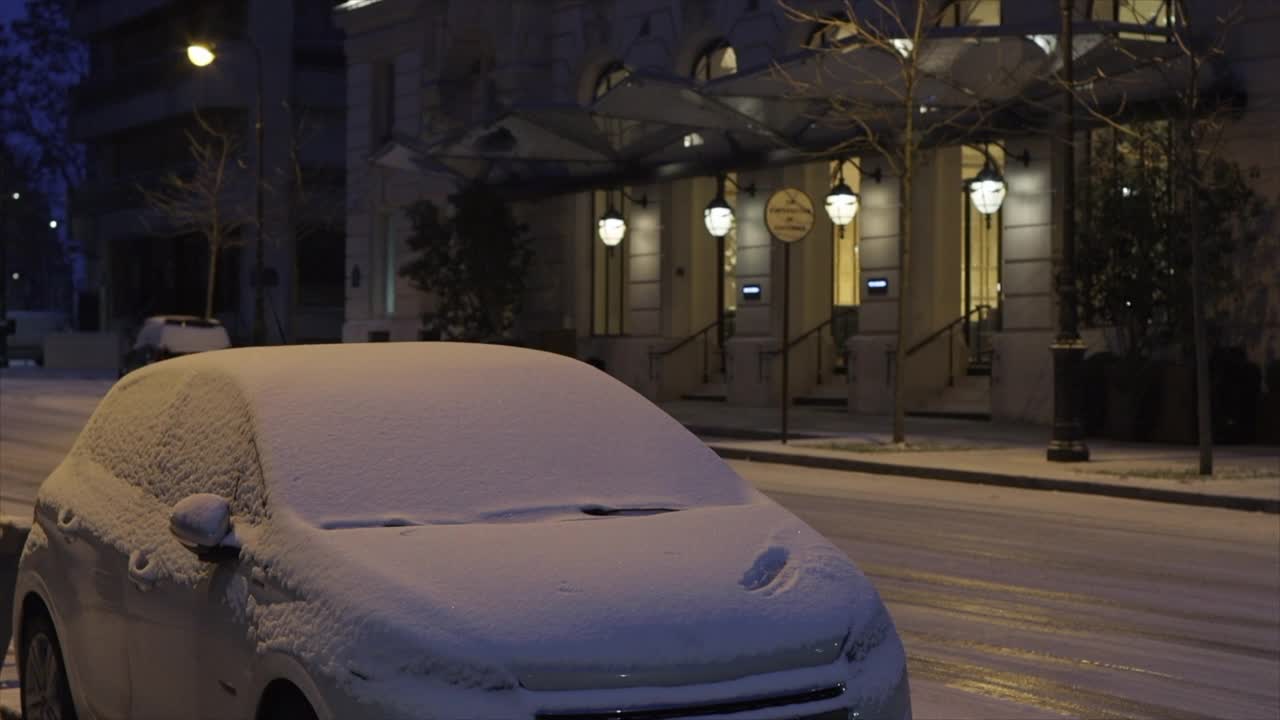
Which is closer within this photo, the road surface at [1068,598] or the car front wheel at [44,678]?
the car front wheel at [44,678]

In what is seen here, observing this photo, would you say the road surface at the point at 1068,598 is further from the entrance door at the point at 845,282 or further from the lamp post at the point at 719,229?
the entrance door at the point at 845,282

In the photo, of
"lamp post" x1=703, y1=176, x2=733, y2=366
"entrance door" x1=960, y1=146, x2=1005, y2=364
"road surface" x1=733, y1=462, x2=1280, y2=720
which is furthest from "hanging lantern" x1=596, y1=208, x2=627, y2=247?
"road surface" x1=733, y1=462, x2=1280, y2=720

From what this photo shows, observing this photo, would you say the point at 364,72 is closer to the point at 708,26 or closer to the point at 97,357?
the point at 708,26

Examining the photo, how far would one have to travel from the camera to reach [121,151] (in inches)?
3056

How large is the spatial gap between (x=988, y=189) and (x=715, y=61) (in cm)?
989

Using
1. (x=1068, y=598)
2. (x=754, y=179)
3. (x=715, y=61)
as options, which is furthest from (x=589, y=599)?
(x=715, y=61)

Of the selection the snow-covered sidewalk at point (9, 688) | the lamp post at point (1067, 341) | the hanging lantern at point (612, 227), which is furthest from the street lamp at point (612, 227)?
the snow-covered sidewalk at point (9, 688)

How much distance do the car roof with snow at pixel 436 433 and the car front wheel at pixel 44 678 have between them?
0.89m

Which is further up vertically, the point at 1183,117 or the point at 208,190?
the point at 208,190

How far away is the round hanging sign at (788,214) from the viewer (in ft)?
82.6

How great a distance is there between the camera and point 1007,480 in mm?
20406

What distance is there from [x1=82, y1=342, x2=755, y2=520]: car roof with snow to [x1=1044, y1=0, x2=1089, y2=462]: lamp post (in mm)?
15886

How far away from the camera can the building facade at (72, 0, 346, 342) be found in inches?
2672

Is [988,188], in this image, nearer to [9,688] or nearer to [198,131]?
[9,688]
